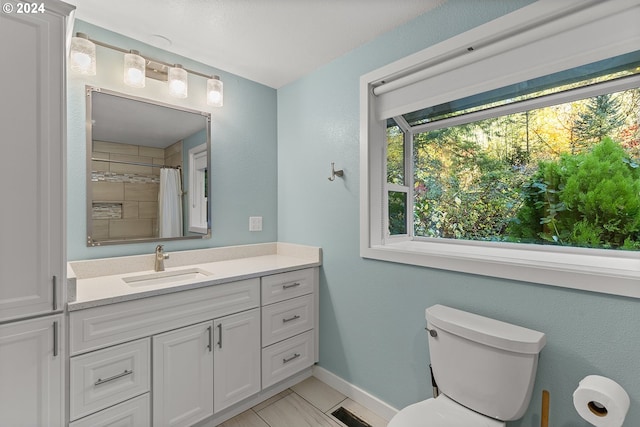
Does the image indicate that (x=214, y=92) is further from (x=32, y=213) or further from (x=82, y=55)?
(x=32, y=213)

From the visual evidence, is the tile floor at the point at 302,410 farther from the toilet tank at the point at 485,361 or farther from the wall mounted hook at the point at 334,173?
the wall mounted hook at the point at 334,173

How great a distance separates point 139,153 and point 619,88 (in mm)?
2462

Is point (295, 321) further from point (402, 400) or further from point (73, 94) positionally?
point (73, 94)

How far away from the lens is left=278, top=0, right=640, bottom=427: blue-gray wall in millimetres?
1098

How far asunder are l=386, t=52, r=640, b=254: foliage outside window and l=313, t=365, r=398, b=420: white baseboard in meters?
1.03

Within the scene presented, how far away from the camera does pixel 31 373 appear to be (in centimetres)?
108

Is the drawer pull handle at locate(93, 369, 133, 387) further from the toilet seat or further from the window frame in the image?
the toilet seat

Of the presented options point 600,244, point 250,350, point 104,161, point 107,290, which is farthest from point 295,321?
point 600,244

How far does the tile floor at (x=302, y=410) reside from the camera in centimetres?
167

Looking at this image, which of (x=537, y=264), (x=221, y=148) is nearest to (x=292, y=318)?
(x=221, y=148)

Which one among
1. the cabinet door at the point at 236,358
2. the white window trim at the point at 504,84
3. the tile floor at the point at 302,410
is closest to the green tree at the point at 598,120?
the white window trim at the point at 504,84

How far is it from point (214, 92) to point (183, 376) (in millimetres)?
1707

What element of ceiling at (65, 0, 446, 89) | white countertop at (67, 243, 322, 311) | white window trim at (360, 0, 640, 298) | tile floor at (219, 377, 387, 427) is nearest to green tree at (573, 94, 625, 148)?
white window trim at (360, 0, 640, 298)

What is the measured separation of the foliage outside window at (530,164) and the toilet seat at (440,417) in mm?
881
